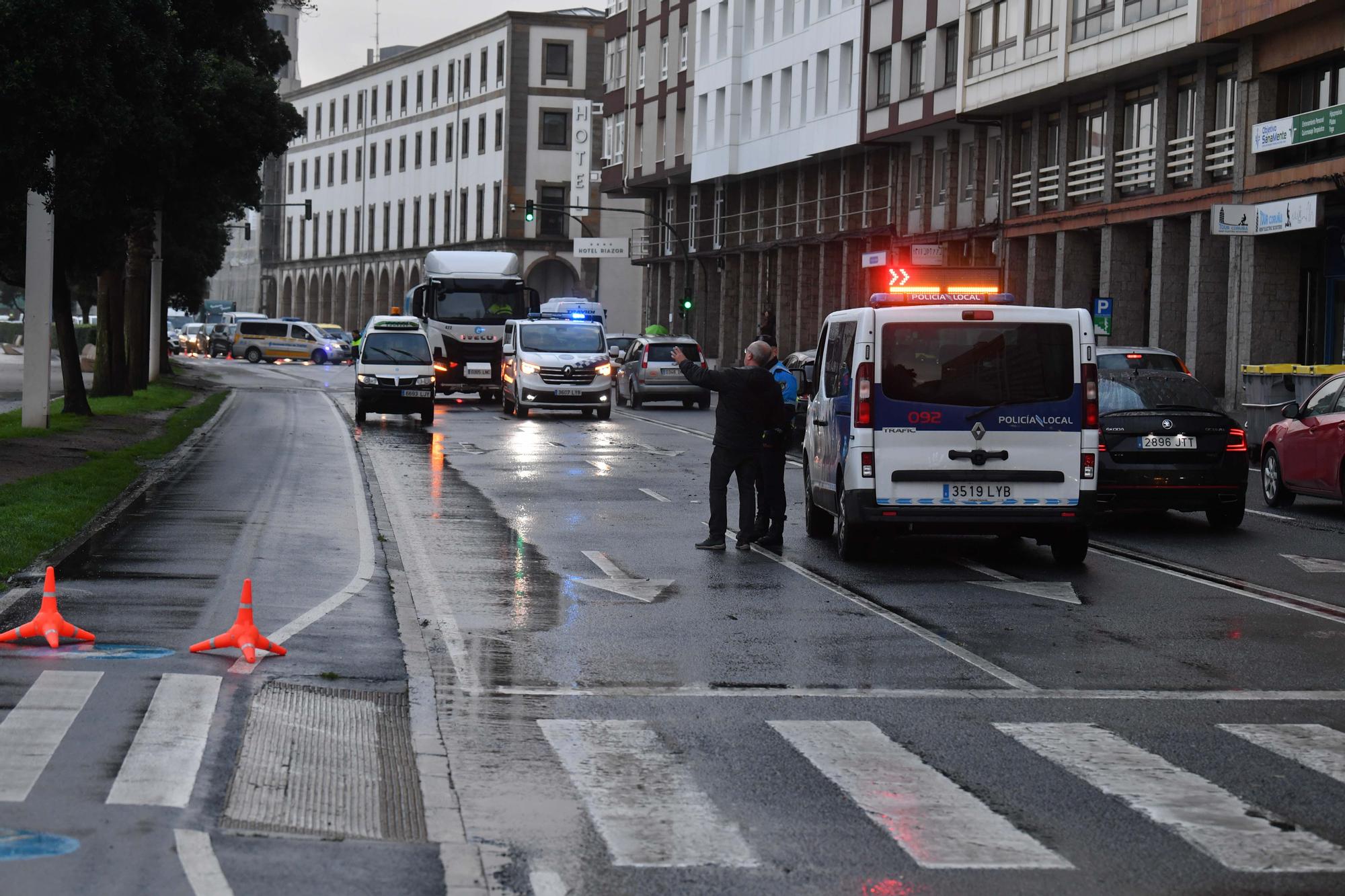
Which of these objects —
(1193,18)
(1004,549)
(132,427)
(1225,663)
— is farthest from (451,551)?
(1193,18)

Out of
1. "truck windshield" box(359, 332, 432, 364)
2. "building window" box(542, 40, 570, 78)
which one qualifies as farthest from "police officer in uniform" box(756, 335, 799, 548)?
"building window" box(542, 40, 570, 78)

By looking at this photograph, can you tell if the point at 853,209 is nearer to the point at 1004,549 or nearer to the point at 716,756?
the point at 1004,549

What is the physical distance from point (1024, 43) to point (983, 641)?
36436 millimetres

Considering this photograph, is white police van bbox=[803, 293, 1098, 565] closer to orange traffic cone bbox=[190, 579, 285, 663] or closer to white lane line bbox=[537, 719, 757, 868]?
orange traffic cone bbox=[190, 579, 285, 663]

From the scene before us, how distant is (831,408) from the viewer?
15.7 m

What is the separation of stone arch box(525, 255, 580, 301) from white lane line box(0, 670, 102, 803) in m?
97.7

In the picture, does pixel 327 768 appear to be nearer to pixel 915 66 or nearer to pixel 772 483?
pixel 772 483

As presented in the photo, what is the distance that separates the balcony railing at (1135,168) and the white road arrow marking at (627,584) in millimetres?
28922

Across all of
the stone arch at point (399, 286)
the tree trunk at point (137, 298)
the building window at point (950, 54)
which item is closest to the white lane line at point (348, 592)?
the tree trunk at point (137, 298)

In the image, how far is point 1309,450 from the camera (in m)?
20.2

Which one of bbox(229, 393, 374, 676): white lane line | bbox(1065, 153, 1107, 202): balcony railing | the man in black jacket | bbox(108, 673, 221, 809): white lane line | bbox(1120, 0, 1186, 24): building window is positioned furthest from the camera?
bbox(1065, 153, 1107, 202): balcony railing

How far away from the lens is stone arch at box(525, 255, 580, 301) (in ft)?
349

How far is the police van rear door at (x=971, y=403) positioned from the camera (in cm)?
1460

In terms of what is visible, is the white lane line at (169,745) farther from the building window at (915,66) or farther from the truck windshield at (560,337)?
the building window at (915,66)
